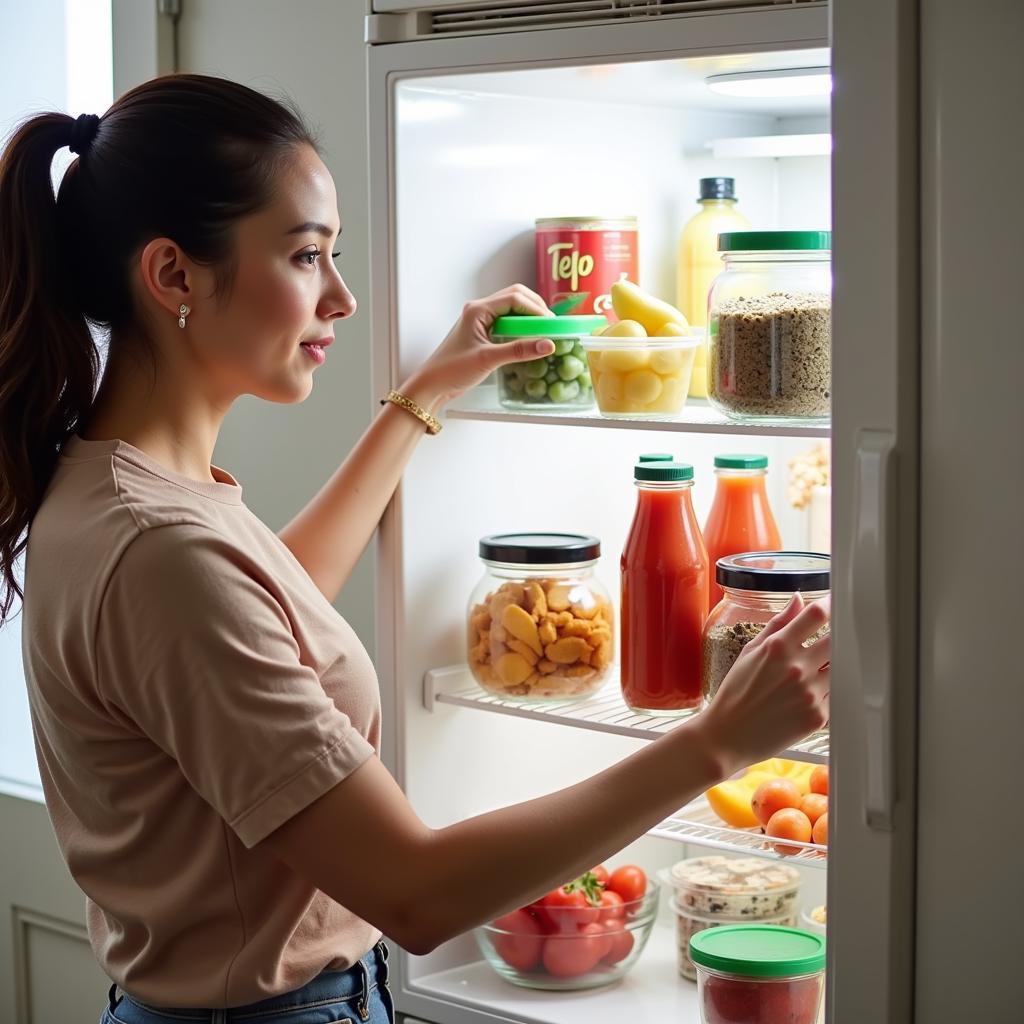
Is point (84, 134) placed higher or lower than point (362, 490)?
higher

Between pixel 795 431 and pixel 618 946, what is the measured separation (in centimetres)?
72

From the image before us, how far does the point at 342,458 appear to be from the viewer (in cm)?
215

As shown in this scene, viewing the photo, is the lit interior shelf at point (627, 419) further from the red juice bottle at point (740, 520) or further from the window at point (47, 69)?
the window at point (47, 69)

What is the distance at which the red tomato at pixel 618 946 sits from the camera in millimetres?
1722

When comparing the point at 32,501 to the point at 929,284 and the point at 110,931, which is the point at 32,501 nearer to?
the point at 110,931

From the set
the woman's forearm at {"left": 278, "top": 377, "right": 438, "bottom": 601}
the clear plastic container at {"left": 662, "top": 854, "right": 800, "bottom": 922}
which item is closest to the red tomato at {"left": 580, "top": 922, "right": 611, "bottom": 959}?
the clear plastic container at {"left": 662, "top": 854, "right": 800, "bottom": 922}

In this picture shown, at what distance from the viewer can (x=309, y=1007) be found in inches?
51.7

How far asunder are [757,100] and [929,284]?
0.71m

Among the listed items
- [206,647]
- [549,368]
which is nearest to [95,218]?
[206,647]

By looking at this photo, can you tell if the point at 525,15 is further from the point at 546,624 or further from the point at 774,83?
the point at 546,624

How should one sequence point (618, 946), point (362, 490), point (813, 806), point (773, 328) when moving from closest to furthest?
point (773, 328)
point (813, 806)
point (362, 490)
point (618, 946)

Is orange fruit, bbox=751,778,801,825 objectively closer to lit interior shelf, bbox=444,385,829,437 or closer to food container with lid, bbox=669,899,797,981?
food container with lid, bbox=669,899,797,981

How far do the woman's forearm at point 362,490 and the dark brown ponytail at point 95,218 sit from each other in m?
0.36

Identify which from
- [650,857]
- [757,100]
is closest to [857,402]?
[757,100]
